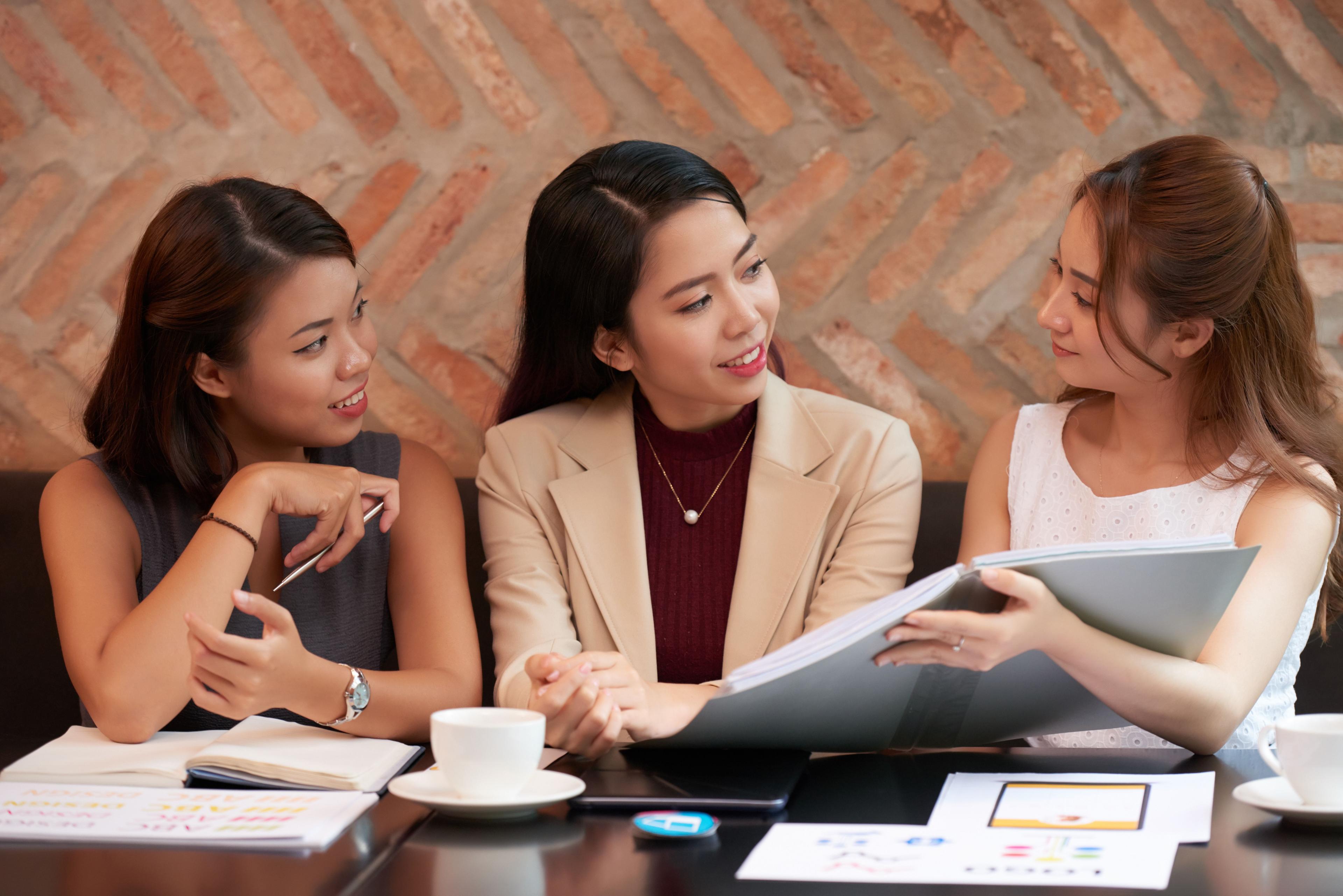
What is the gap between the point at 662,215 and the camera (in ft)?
5.32

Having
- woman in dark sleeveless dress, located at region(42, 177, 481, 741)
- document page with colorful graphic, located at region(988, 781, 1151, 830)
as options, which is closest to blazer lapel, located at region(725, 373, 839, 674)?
woman in dark sleeveless dress, located at region(42, 177, 481, 741)

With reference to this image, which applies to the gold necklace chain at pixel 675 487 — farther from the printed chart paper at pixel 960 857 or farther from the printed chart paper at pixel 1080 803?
the printed chart paper at pixel 960 857

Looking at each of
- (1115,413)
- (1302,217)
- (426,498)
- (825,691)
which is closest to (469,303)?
(426,498)

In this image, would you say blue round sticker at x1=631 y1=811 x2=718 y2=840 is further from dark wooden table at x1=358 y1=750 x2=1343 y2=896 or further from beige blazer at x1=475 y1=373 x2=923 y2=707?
beige blazer at x1=475 y1=373 x2=923 y2=707

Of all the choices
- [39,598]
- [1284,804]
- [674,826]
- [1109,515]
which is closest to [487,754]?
[674,826]

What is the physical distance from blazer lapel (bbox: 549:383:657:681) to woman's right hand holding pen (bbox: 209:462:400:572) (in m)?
0.28

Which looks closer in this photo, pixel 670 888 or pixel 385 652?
pixel 670 888

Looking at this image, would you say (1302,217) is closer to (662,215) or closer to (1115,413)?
(1115,413)

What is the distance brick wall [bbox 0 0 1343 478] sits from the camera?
2006 millimetres

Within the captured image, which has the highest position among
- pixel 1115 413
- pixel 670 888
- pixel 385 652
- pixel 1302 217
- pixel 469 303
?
pixel 1302 217

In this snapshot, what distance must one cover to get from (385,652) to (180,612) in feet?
1.35

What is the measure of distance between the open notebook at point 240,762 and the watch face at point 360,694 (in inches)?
2.6

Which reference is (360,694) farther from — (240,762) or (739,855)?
(739,855)

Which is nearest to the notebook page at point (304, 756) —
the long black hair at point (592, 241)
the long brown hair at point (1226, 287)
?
the long black hair at point (592, 241)
